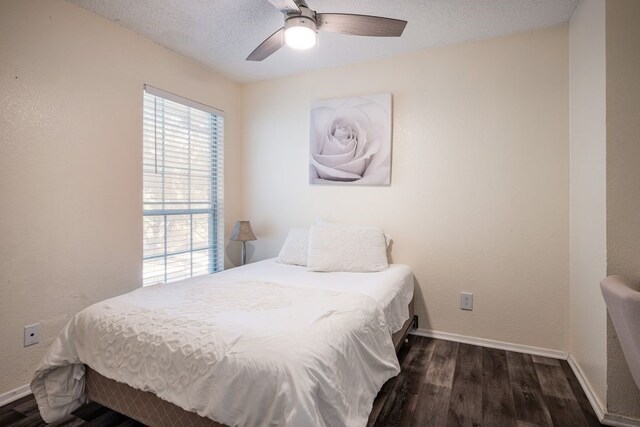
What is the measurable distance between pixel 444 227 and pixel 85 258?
8.76 ft

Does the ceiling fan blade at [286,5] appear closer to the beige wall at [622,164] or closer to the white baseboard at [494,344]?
the beige wall at [622,164]

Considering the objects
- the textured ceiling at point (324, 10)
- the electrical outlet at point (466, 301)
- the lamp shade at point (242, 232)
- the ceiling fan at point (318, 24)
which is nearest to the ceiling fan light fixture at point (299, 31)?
the ceiling fan at point (318, 24)

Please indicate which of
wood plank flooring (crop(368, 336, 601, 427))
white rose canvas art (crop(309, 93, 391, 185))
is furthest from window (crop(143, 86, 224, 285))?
wood plank flooring (crop(368, 336, 601, 427))

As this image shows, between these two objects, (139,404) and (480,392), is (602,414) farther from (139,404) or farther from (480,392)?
Answer: (139,404)

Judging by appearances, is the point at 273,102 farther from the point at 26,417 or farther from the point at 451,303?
the point at 26,417

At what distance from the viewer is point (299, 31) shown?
1.83 meters

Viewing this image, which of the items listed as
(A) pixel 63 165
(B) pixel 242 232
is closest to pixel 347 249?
(B) pixel 242 232

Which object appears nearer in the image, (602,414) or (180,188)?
(602,414)

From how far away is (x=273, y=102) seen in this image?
3449 millimetres

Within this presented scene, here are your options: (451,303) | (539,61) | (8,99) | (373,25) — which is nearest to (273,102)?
(373,25)

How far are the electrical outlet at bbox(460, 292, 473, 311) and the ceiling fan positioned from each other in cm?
199

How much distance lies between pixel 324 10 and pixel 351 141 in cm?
110

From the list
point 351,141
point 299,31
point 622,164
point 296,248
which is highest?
point 299,31

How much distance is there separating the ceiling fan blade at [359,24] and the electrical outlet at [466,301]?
78.4 inches
